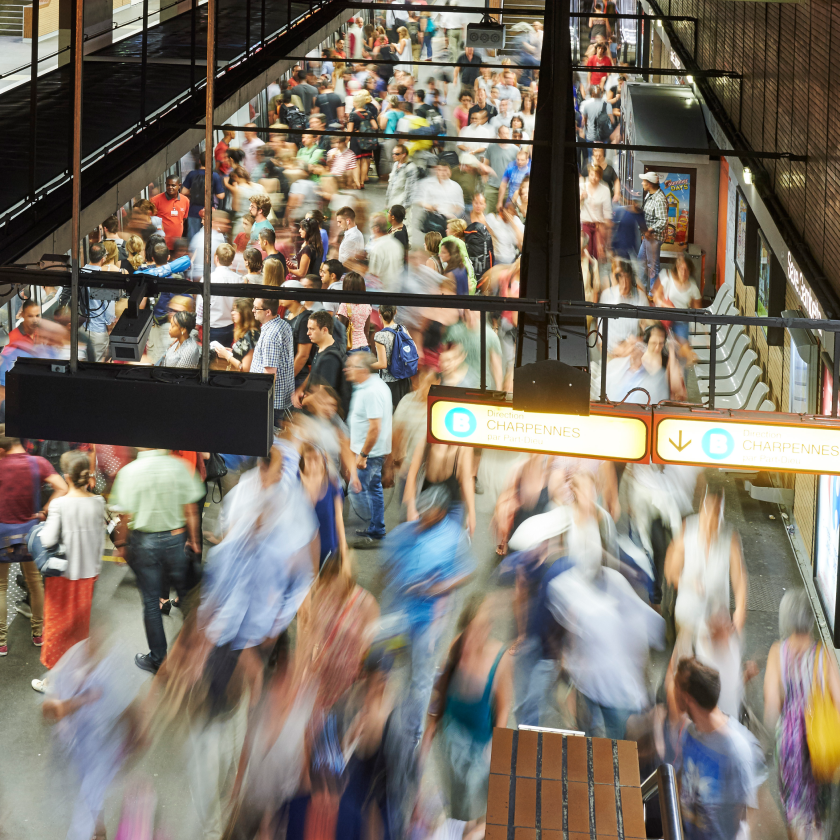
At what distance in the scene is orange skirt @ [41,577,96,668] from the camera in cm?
666

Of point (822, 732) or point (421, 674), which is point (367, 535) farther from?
point (822, 732)

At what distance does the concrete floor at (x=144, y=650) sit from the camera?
18.6 feet

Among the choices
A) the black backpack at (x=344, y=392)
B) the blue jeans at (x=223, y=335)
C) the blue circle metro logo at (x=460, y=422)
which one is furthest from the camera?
the blue jeans at (x=223, y=335)

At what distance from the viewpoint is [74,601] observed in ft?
22.0

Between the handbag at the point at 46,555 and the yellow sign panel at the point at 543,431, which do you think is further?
the handbag at the point at 46,555

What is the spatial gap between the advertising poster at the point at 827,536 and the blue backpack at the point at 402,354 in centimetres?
316

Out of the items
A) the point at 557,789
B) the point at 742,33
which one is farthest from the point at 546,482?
the point at 742,33

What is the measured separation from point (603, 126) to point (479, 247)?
5929mm

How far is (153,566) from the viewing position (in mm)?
6586

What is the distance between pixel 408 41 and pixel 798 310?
47.2ft

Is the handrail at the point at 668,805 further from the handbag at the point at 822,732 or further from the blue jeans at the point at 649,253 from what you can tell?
the blue jeans at the point at 649,253

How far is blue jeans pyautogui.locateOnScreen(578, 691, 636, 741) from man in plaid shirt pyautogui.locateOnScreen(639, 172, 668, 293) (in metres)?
5.45

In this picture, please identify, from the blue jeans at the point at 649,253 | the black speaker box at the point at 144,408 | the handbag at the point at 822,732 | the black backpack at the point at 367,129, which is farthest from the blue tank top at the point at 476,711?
the black backpack at the point at 367,129

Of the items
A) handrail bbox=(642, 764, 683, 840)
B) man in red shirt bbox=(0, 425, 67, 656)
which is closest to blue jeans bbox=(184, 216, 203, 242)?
man in red shirt bbox=(0, 425, 67, 656)
